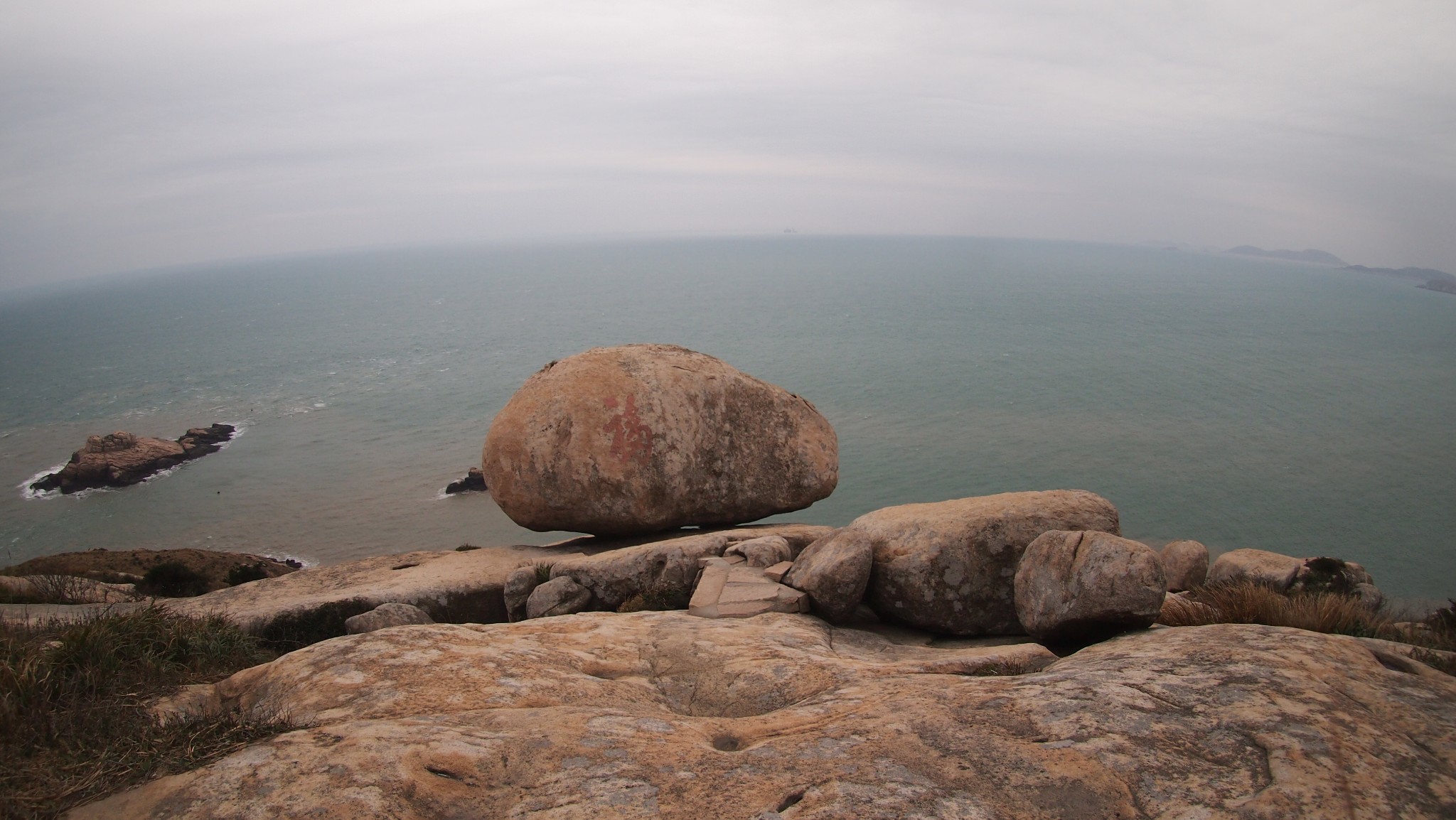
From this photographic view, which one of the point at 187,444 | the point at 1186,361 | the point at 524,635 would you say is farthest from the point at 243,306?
the point at 524,635

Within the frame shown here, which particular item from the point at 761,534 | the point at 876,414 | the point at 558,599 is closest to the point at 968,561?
the point at 761,534

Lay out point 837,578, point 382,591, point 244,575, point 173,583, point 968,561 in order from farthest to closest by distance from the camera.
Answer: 1. point 244,575
2. point 173,583
3. point 382,591
4. point 968,561
5. point 837,578

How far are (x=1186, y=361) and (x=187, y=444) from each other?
110m

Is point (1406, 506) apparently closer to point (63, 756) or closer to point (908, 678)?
point (908, 678)

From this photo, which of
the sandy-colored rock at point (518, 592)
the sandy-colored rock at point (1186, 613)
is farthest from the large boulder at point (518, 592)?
the sandy-colored rock at point (1186, 613)

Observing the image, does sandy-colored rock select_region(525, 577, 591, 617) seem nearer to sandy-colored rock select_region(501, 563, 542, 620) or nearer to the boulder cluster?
the boulder cluster

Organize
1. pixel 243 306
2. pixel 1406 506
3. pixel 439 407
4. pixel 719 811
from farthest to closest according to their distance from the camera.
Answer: pixel 243 306 < pixel 439 407 < pixel 1406 506 < pixel 719 811

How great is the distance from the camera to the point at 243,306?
629 ft

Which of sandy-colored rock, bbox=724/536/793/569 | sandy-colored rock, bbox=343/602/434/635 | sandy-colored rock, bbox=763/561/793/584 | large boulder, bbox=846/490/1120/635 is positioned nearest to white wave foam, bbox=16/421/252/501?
sandy-colored rock, bbox=343/602/434/635

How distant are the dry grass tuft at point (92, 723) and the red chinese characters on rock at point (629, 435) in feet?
33.8

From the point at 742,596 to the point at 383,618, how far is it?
689 centimetres

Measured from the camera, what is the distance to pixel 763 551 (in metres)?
15.2

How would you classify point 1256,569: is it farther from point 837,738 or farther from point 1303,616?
point 837,738

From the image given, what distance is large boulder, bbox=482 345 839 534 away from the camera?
17953mm
